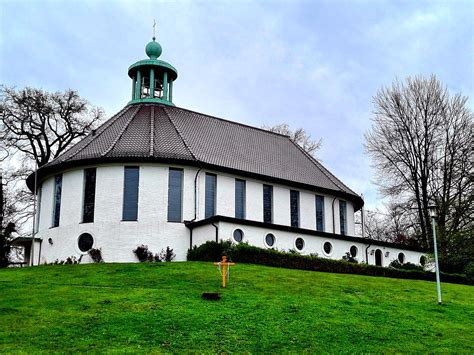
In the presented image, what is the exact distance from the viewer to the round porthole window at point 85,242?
91.7 feet

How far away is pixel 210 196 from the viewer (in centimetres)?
2980

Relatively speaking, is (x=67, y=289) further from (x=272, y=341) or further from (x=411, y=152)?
(x=411, y=152)

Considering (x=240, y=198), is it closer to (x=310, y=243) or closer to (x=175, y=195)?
(x=175, y=195)

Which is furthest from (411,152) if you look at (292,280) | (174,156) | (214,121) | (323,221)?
(292,280)

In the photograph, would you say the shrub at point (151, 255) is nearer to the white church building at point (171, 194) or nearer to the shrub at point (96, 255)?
the white church building at point (171, 194)

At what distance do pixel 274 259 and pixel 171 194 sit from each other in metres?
6.00

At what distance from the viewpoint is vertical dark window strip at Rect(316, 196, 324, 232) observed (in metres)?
34.2

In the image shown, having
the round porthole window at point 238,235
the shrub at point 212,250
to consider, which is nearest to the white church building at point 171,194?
the round porthole window at point 238,235

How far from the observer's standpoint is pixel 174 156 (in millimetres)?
28875

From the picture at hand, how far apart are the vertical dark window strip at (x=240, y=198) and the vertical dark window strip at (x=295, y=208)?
3.40 m

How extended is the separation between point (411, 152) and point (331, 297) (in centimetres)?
2253

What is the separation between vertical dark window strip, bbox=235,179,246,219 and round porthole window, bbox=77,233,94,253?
23.7 ft

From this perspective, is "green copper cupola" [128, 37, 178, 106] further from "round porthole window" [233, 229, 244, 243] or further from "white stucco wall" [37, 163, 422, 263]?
"round porthole window" [233, 229, 244, 243]

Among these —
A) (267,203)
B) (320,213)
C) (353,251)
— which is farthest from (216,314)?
(320,213)
